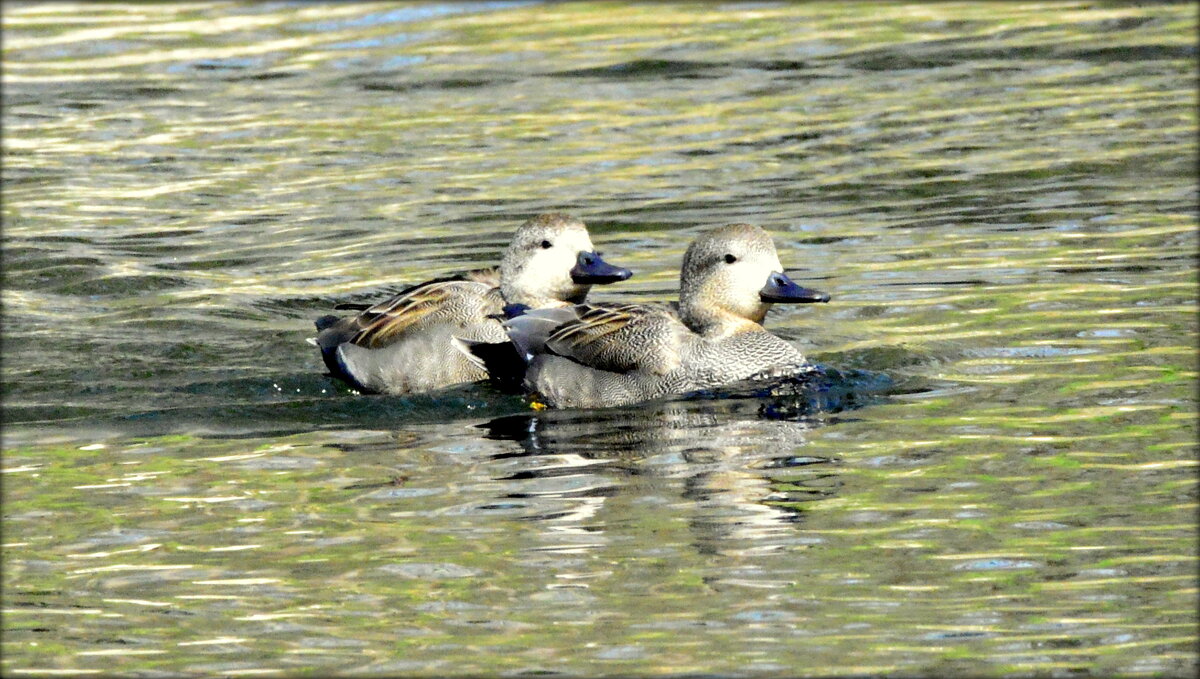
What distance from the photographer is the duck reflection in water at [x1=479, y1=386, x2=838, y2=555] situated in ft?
25.5

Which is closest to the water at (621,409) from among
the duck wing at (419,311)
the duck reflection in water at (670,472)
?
the duck reflection in water at (670,472)

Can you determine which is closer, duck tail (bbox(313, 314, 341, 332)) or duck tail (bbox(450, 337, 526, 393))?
→ duck tail (bbox(450, 337, 526, 393))

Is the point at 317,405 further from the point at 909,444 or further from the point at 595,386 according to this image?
the point at 909,444

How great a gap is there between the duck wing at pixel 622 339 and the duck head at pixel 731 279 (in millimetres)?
179

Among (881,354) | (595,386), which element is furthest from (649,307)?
(881,354)

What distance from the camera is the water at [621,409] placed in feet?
22.4

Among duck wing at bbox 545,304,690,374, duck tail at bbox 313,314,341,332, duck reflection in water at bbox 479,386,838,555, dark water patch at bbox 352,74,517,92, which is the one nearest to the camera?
duck reflection in water at bbox 479,386,838,555

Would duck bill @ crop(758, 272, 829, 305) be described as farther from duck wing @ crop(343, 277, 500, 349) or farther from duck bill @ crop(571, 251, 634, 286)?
duck wing @ crop(343, 277, 500, 349)

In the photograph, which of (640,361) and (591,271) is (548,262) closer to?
(591,271)

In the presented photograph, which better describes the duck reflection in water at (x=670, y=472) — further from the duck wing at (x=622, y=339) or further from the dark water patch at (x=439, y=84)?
the dark water patch at (x=439, y=84)

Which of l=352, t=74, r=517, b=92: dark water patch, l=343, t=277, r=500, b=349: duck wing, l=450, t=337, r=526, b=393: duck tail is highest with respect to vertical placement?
l=352, t=74, r=517, b=92: dark water patch

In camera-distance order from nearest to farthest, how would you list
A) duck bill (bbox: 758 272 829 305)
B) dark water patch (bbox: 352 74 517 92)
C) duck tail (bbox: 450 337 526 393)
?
1. duck bill (bbox: 758 272 829 305)
2. duck tail (bbox: 450 337 526 393)
3. dark water patch (bbox: 352 74 517 92)

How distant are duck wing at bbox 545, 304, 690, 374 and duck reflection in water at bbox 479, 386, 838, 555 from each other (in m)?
0.25

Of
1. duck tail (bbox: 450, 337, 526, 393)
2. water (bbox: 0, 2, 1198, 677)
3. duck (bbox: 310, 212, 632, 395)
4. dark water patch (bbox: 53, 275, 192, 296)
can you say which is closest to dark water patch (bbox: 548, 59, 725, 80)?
water (bbox: 0, 2, 1198, 677)
